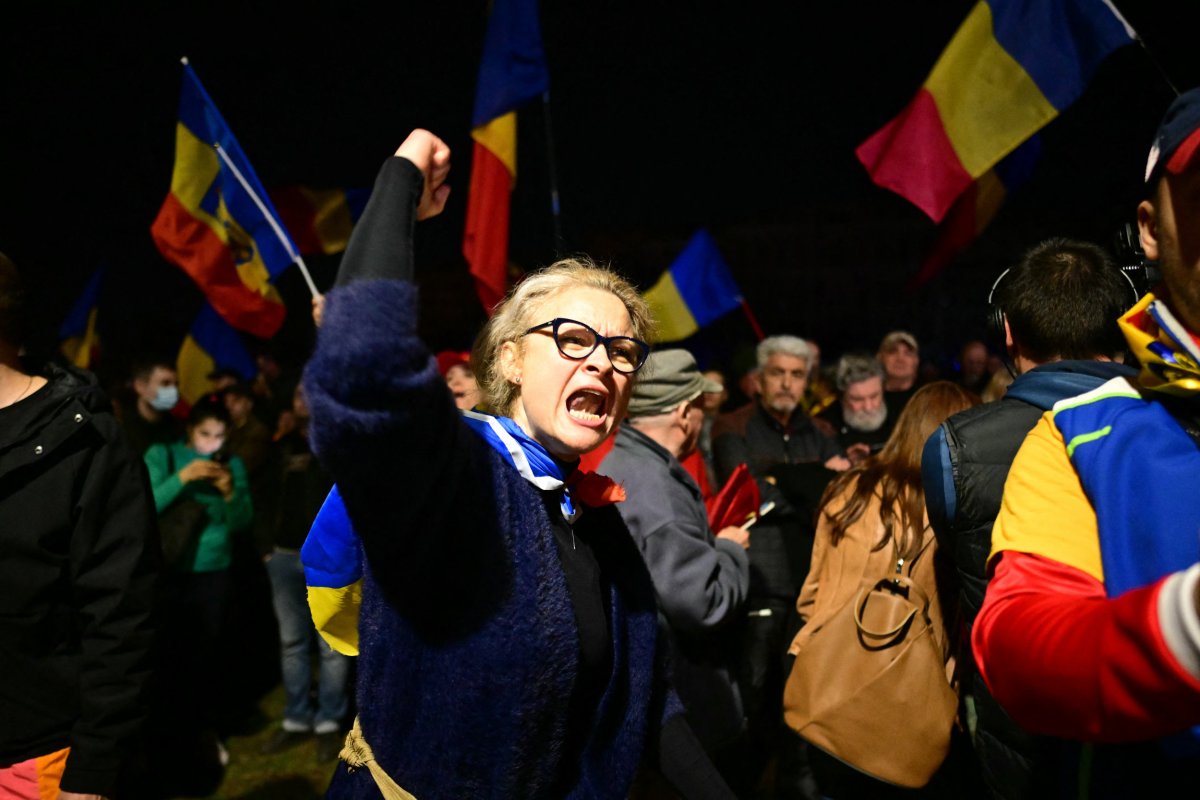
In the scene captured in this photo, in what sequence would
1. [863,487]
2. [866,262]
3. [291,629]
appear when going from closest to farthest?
1. [863,487]
2. [291,629]
3. [866,262]

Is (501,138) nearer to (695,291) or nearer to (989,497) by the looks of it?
(695,291)

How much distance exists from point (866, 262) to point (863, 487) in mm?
38930

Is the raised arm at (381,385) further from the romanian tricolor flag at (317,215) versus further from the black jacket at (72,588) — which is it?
the romanian tricolor flag at (317,215)

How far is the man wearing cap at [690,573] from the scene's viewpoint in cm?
279

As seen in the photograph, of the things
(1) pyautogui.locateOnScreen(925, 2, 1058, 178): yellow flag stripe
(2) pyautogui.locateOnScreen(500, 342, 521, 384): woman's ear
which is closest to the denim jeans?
(2) pyautogui.locateOnScreen(500, 342, 521, 384): woman's ear

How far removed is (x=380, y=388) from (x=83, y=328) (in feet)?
23.4

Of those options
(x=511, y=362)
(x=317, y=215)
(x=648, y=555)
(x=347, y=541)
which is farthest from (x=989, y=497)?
(x=317, y=215)

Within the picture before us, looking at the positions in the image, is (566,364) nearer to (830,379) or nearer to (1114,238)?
(1114,238)

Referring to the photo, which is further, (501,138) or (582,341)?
(501,138)

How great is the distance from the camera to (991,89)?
4137 mm

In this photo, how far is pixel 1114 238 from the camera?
2.41m

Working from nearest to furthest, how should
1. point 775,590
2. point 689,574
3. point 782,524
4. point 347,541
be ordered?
point 347,541 < point 689,574 < point 775,590 < point 782,524

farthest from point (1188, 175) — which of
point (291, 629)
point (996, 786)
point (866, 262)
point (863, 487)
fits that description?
point (866, 262)

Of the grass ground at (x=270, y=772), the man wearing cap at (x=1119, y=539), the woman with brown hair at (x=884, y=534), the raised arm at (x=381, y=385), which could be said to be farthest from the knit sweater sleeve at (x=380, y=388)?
the grass ground at (x=270, y=772)
